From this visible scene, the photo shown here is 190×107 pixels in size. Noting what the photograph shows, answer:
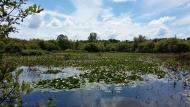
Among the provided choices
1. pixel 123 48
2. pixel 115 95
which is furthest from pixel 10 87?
pixel 123 48

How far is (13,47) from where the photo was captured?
300cm

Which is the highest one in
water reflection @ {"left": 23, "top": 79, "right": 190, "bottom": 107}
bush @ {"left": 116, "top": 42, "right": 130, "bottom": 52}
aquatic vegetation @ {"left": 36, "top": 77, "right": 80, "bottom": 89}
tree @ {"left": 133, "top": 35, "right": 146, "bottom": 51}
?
tree @ {"left": 133, "top": 35, "right": 146, "bottom": 51}

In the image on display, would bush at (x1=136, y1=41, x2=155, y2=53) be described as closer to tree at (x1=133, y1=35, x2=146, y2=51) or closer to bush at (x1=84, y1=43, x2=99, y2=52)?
tree at (x1=133, y1=35, x2=146, y2=51)

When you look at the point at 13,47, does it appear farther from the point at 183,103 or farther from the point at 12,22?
the point at 183,103

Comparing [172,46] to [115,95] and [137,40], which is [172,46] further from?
[115,95]

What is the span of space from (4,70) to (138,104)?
11.5 m

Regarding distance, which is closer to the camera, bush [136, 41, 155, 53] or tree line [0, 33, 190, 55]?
tree line [0, 33, 190, 55]

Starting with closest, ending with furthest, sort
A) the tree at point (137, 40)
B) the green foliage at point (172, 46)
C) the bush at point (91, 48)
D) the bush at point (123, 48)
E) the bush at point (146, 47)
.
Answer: the green foliage at point (172, 46) → the bush at point (146, 47) → the bush at point (91, 48) → the tree at point (137, 40) → the bush at point (123, 48)

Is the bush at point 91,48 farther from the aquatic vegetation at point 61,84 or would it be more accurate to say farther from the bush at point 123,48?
the aquatic vegetation at point 61,84

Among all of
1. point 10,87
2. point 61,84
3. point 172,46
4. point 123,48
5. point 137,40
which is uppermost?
point 137,40

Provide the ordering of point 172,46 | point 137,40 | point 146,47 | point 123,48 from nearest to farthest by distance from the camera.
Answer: point 172,46
point 146,47
point 123,48
point 137,40

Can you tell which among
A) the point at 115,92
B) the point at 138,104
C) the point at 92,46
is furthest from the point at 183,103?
the point at 92,46

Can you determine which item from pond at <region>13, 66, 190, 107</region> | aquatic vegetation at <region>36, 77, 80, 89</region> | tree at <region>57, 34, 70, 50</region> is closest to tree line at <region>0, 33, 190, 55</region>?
tree at <region>57, 34, 70, 50</region>

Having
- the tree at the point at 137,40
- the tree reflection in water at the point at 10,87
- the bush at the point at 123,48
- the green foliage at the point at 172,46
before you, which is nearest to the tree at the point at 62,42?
the bush at the point at 123,48
